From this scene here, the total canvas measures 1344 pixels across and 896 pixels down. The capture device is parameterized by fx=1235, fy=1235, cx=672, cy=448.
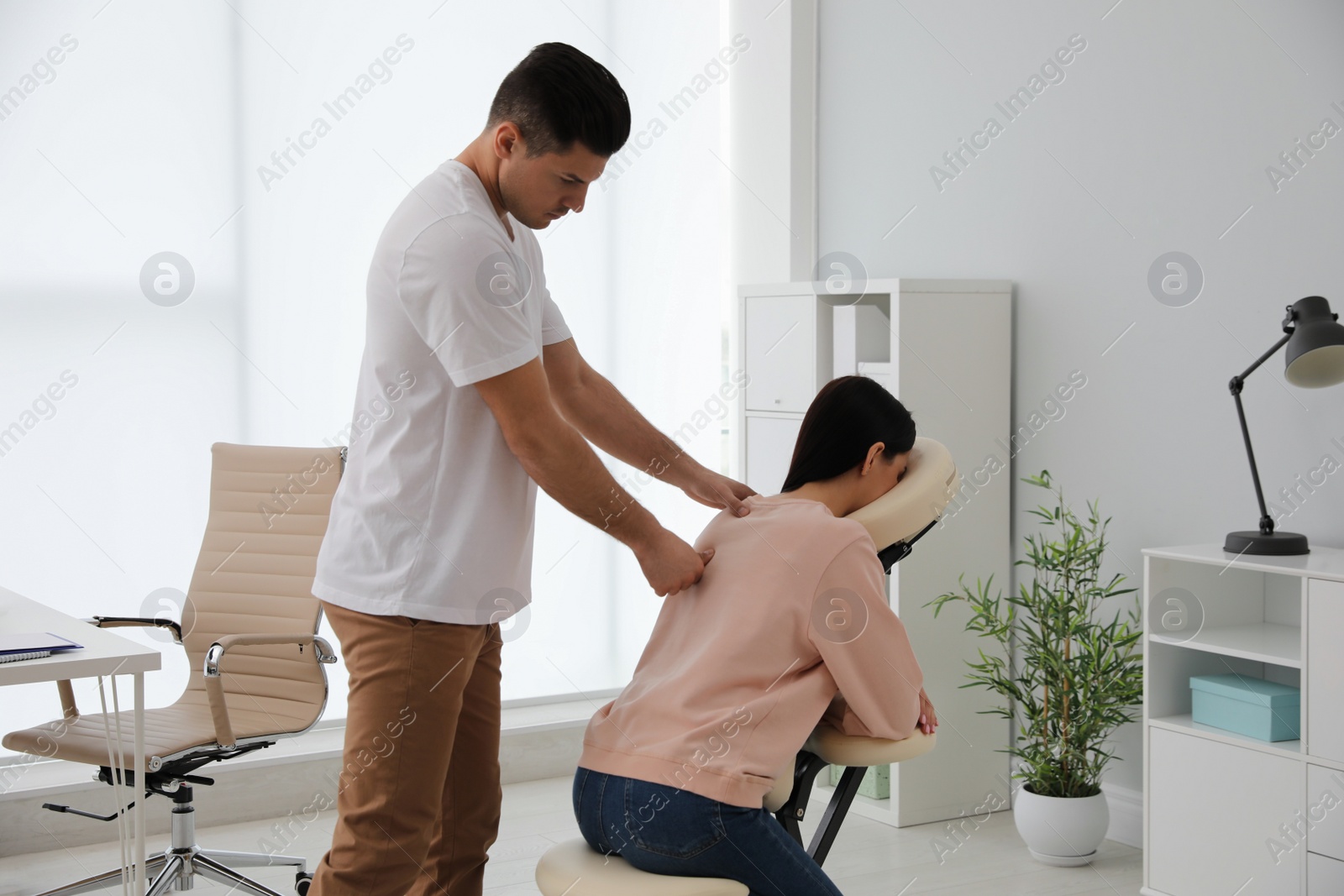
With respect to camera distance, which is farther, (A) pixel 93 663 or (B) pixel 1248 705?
(B) pixel 1248 705

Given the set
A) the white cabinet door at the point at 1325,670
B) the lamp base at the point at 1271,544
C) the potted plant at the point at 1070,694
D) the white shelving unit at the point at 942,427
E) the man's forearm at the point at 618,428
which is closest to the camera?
the man's forearm at the point at 618,428

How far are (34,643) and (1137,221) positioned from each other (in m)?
2.61

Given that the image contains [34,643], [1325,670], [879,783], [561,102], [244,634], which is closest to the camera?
[561,102]

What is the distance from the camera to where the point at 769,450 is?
3623mm

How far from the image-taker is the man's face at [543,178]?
62.8 inches

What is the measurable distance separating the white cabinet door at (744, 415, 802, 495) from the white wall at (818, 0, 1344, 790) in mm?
523

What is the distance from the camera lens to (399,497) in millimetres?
1578

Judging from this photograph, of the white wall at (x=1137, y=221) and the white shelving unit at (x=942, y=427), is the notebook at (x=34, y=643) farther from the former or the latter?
the white wall at (x=1137, y=221)

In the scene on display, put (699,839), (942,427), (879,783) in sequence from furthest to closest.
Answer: (879,783), (942,427), (699,839)

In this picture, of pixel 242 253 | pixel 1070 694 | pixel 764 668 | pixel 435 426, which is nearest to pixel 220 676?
pixel 435 426

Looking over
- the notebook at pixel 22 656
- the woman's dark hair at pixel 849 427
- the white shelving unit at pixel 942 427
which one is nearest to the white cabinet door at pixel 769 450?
the white shelving unit at pixel 942 427

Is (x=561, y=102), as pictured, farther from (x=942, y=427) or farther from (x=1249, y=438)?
(x=942, y=427)

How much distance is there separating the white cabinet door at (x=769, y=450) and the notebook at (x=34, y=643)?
2090 millimetres

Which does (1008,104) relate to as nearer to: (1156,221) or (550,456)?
(1156,221)
